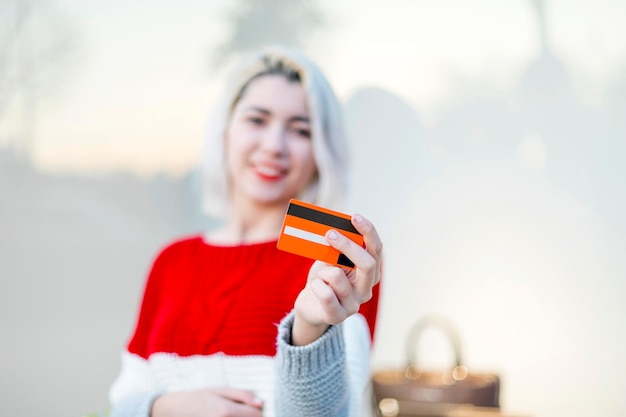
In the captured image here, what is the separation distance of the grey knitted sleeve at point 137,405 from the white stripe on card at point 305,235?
19.2 inches

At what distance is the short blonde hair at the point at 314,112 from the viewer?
1284 millimetres

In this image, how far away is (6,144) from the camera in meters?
2.13

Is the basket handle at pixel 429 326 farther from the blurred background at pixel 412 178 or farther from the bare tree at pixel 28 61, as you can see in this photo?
the bare tree at pixel 28 61

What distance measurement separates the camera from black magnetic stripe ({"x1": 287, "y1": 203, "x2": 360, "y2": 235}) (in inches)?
32.4

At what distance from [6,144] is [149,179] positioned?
0.56 m

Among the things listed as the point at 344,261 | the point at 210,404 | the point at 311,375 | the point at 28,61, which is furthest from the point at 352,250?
the point at 28,61

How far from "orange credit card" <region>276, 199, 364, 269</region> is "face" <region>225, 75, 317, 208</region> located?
0.46 meters

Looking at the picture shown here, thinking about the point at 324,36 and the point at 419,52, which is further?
the point at 324,36

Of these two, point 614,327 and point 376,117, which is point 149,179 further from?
point 614,327

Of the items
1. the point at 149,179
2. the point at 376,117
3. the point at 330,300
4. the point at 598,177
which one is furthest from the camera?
the point at 149,179

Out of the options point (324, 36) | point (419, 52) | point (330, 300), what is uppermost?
point (324, 36)

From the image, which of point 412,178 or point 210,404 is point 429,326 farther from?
point 210,404

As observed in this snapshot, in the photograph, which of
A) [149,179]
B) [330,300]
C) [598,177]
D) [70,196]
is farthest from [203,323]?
[149,179]

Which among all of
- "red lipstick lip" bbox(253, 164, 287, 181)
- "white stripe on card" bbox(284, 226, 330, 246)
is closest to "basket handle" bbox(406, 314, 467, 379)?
"red lipstick lip" bbox(253, 164, 287, 181)
